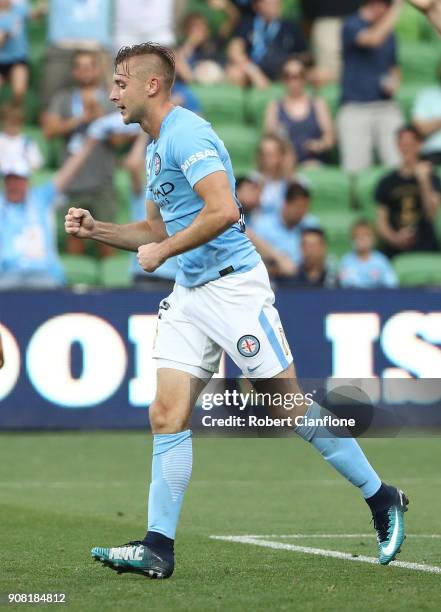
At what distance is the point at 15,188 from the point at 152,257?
8225mm

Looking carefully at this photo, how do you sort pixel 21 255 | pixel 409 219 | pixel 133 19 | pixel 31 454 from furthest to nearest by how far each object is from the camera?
pixel 133 19 < pixel 409 219 < pixel 21 255 < pixel 31 454

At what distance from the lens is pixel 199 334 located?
22.2 feet

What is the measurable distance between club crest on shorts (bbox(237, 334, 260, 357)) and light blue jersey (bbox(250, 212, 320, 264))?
322 inches

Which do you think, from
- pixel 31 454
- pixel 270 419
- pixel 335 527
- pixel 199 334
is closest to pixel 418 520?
pixel 335 527

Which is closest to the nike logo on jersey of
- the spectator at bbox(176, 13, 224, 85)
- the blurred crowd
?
the blurred crowd

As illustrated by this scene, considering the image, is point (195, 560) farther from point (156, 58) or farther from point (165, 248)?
point (156, 58)

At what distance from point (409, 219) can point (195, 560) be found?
9.19 m

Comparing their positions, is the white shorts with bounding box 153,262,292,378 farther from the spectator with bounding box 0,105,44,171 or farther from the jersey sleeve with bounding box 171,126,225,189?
the spectator with bounding box 0,105,44,171

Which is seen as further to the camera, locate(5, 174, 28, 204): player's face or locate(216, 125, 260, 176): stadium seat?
locate(216, 125, 260, 176): stadium seat

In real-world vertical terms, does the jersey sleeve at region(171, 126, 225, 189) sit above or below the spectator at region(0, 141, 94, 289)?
above

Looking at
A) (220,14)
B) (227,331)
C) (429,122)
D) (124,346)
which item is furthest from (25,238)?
(227,331)

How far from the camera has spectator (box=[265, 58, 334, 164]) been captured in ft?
54.9

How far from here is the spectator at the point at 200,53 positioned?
17.7 meters

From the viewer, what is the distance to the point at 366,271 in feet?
49.0
